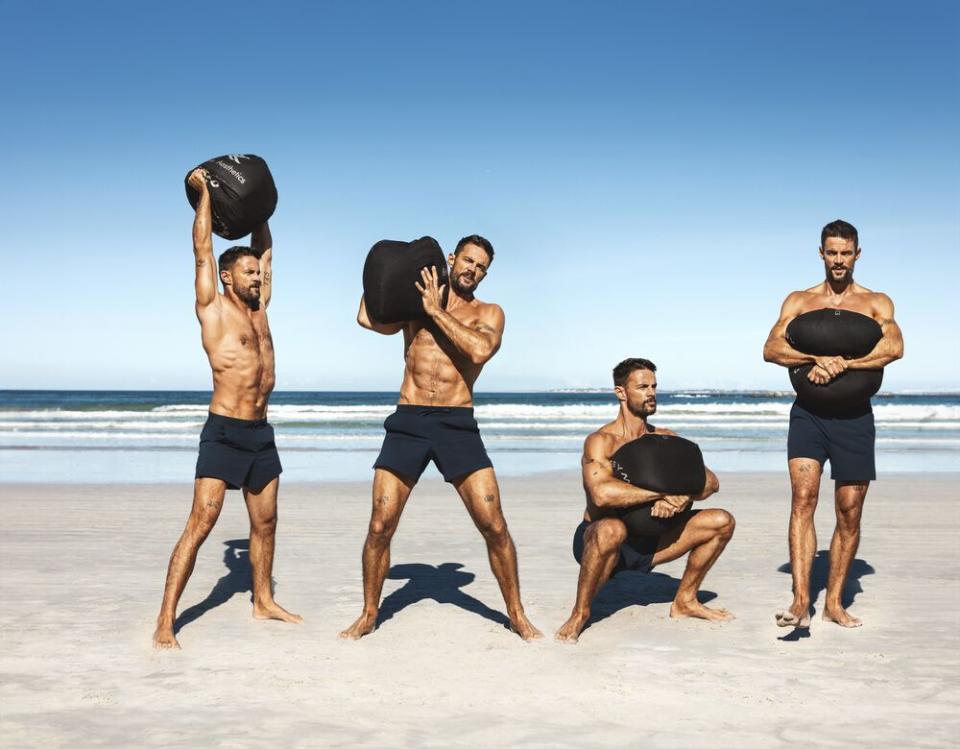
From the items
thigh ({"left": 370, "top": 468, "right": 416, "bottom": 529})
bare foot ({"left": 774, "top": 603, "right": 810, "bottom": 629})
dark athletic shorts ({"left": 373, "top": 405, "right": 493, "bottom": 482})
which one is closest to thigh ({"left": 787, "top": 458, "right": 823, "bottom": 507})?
bare foot ({"left": 774, "top": 603, "right": 810, "bottom": 629})

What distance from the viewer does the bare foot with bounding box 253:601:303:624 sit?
6.09 meters

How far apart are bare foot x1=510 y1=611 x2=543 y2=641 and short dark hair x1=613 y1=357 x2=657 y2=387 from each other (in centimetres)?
156

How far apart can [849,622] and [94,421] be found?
33061 mm

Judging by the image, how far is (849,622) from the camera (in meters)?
Answer: 6.00

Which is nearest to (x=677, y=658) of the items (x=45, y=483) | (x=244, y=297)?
(x=244, y=297)

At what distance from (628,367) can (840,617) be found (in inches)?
85.6

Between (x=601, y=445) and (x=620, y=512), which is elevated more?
(x=601, y=445)

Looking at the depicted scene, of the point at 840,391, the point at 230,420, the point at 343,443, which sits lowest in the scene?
the point at 343,443

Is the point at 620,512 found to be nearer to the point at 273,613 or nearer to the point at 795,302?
the point at 795,302

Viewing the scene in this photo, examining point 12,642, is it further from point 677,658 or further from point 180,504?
point 180,504

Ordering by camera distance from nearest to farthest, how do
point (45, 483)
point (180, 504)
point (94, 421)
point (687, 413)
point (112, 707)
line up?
1. point (112, 707)
2. point (180, 504)
3. point (45, 483)
4. point (94, 421)
5. point (687, 413)

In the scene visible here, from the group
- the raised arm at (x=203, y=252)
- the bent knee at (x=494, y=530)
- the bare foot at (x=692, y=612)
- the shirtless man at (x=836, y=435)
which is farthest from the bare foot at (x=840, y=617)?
the raised arm at (x=203, y=252)

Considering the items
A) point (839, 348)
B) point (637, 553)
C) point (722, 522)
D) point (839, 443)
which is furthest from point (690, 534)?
point (839, 348)

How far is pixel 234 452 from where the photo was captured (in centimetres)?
570
